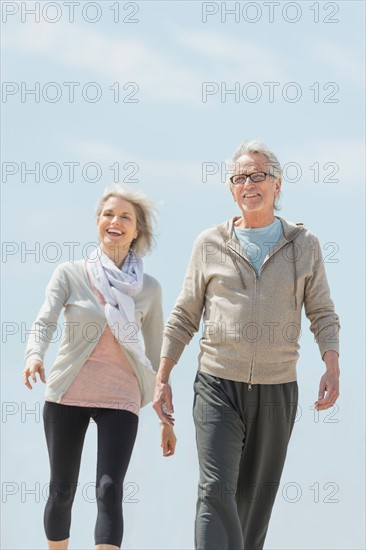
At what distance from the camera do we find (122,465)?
225 inches

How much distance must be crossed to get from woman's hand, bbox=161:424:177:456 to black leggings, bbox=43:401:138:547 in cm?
26

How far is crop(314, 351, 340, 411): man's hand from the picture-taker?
527cm

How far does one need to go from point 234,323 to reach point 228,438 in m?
0.62

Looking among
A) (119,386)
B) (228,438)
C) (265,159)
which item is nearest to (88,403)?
(119,386)

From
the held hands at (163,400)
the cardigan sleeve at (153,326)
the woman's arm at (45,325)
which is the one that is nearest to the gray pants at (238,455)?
the held hands at (163,400)

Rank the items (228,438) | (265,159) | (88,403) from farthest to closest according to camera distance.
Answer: (88,403) < (265,159) < (228,438)

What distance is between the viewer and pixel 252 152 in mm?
5500

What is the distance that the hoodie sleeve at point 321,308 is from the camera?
5426mm

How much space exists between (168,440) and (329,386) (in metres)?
0.99

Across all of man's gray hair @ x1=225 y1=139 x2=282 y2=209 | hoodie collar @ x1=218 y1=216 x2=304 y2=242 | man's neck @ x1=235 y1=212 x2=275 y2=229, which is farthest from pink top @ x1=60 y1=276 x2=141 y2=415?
man's gray hair @ x1=225 y1=139 x2=282 y2=209

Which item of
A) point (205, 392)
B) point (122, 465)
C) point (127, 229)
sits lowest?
point (122, 465)

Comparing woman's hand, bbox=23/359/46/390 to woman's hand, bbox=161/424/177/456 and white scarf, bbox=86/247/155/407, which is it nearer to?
white scarf, bbox=86/247/155/407

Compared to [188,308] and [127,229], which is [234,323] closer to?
[188,308]

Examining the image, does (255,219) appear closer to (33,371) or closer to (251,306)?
(251,306)
